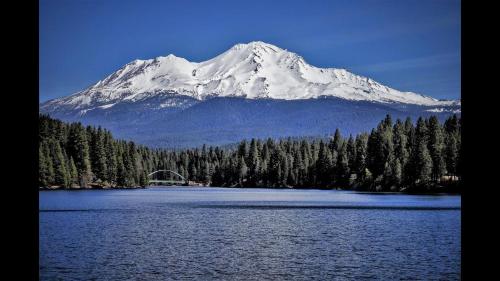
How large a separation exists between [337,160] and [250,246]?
118 metres

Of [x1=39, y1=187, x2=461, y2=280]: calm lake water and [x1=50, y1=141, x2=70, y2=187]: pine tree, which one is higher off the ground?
[x1=50, y1=141, x2=70, y2=187]: pine tree

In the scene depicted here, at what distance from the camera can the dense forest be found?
12062 centimetres

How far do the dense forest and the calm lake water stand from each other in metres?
55.5

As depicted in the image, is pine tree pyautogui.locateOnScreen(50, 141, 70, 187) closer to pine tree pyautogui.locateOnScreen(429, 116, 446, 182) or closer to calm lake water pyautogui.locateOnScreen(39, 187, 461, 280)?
calm lake water pyautogui.locateOnScreen(39, 187, 461, 280)

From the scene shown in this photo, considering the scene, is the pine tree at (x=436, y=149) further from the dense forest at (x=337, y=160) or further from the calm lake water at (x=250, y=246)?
the calm lake water at (x=250, y=246)

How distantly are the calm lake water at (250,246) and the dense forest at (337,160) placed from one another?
182ft

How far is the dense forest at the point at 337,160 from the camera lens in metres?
121

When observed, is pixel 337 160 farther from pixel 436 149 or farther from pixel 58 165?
pixel 58 165

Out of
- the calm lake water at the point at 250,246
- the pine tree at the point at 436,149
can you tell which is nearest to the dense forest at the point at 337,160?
the pine tree at the point at 436,149

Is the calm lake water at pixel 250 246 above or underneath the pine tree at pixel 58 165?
underneath

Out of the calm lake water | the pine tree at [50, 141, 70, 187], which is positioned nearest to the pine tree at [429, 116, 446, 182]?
the calm lake water

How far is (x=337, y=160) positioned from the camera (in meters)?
156
